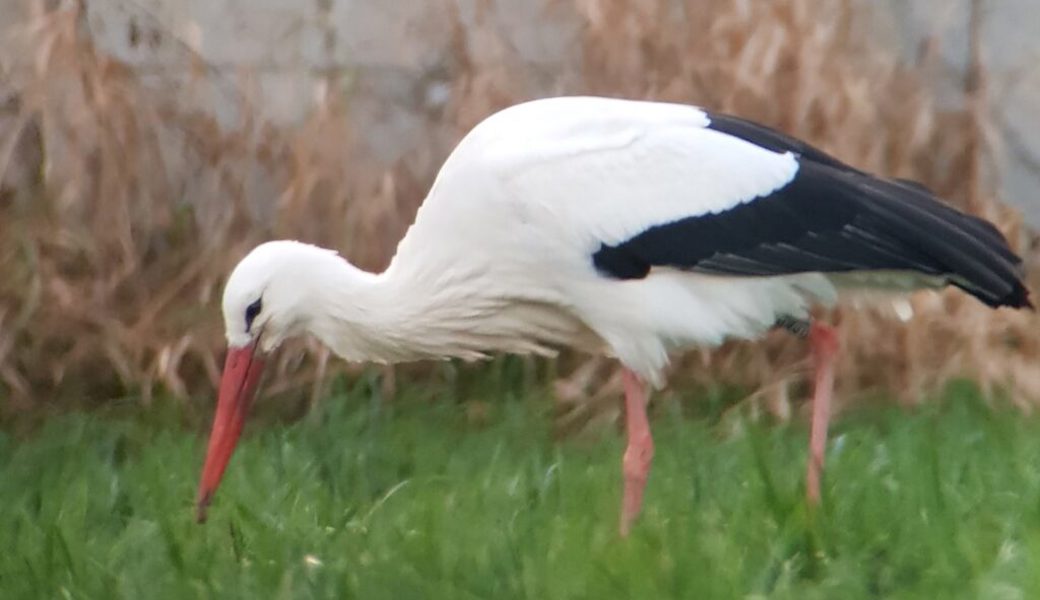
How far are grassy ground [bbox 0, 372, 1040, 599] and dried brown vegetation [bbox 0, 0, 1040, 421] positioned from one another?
0.23 meters

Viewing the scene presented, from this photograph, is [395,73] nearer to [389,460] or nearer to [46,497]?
[389,460]

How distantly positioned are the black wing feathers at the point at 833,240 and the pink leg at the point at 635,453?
0.97ft

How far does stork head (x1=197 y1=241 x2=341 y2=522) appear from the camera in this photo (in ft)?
13.1

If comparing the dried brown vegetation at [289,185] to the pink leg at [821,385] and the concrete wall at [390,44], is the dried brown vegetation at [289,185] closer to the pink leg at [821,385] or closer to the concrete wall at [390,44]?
the concrete wall at [390,44]

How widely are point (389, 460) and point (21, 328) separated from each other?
4.18 feet

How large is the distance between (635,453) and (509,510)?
0.33 m

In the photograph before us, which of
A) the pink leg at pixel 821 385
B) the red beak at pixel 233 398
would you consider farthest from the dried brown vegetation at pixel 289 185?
the red beak at pixel 233 398

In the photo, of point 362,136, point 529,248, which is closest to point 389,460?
point 529,248

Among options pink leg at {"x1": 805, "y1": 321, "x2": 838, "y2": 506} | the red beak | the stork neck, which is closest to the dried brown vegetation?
pink leg at {"x1": 805, "y1": 321, "x2": 838, "y2": 506}

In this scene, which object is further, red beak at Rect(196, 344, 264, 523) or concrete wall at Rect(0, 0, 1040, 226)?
concrete wall at Rect(0, 0, 1040, 226)

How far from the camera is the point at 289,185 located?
5.45m

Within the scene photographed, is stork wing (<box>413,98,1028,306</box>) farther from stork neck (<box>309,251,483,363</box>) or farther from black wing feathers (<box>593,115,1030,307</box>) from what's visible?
stork neck (<box>309,251,483,363</box>)

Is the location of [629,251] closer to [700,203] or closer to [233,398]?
[700,203]

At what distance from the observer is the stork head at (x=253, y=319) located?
3.99 m
